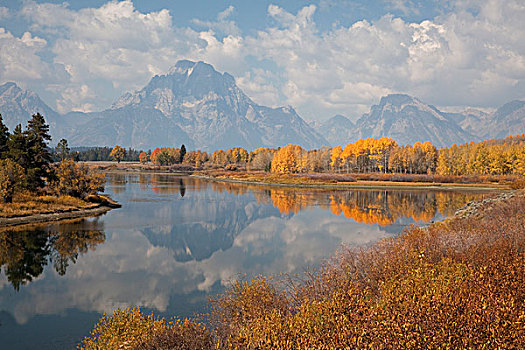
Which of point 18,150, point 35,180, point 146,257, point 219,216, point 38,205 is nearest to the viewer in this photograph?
point 146,257

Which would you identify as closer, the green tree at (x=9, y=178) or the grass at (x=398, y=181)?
the green tree at (x=9, y=178)

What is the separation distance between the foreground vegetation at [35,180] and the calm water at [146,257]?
532 centimetres

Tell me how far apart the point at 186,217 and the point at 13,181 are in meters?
18.0

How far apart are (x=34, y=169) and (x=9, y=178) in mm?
4848

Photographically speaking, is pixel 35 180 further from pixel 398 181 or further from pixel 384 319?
pixel 398 181

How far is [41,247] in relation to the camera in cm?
2516

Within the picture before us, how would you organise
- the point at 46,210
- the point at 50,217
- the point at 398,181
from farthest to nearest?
1. the point at 398,181
2. the point at 46,210
3. the point at 50,217

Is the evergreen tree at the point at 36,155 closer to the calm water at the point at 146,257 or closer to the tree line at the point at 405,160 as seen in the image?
the calm water at the point at 146,257

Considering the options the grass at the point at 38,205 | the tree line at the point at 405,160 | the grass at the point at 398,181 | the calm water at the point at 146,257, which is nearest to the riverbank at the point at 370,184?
the grass at the point at 398,181

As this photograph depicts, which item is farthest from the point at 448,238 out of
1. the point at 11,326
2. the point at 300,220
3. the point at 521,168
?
the point at 521,168

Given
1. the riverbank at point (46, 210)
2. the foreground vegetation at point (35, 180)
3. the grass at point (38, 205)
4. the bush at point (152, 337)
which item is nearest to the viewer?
the bush at point (152, 337)

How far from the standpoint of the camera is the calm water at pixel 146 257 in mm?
15062

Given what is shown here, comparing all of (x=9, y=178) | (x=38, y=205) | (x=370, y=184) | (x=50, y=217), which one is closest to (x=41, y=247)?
(x=50, y=217)

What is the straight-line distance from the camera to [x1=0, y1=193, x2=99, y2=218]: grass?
34656mm
